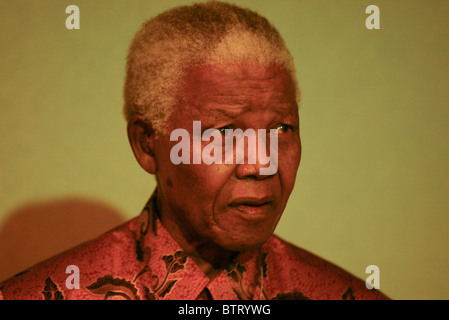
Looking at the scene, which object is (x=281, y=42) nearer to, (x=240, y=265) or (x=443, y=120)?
(x=240, y=265)

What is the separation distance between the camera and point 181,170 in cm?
101

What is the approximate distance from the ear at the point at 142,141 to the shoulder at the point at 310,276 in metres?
0.33

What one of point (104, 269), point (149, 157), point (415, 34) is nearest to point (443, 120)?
point (415, 34)

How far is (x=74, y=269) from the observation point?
111cm

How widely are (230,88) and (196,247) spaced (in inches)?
13.2

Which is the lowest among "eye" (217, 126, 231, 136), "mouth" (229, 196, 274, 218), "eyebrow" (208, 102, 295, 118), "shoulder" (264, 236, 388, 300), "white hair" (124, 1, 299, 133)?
"shoulder" (264, 236, 388, 300)

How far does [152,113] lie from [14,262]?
64 centimetres

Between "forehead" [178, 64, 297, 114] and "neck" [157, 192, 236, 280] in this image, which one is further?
"neck" [157, 192, 236, 280]

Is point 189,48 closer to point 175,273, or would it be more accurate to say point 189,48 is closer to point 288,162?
point 288,162

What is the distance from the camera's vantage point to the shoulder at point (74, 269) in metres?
1.09

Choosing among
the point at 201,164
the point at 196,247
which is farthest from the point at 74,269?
the point at 201,164

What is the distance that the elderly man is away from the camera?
97cm

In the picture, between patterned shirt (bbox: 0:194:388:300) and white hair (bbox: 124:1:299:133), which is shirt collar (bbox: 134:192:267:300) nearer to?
patterned shirt (bbox: 0:194:388:300)

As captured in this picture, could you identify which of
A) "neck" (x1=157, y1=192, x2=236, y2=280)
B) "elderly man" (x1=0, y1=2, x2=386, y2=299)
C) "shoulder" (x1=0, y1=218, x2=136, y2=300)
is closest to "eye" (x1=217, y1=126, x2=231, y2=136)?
"elderly man" (x1=0, y1=2, x2=386, y2=299)
